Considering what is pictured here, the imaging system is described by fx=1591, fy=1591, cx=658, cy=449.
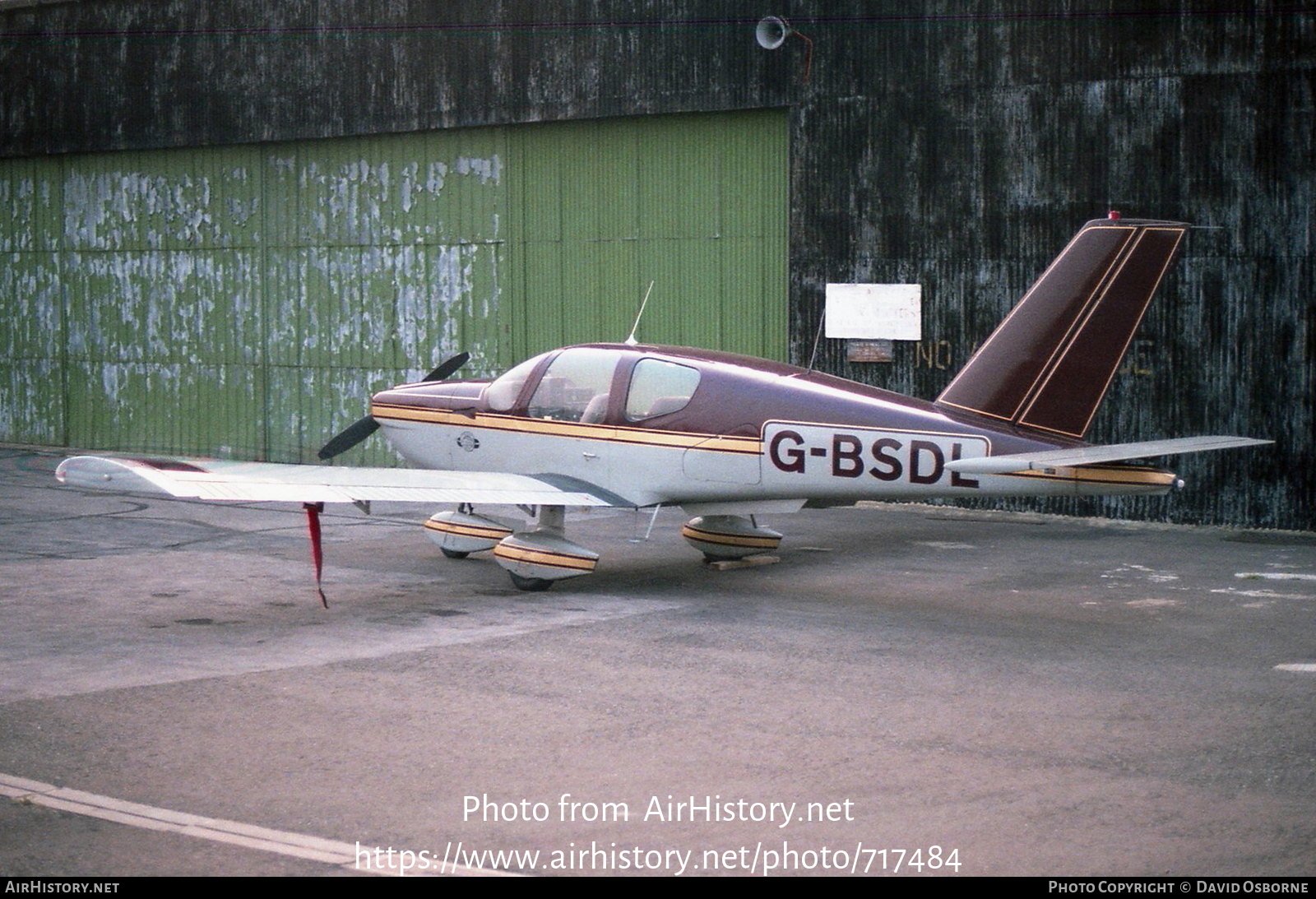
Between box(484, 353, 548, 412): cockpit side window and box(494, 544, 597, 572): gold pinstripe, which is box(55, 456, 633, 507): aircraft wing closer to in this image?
box(494, 544, 597, 572): gold pinstripe

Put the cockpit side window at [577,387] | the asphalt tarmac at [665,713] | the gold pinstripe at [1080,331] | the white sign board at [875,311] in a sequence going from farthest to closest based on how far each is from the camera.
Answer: the white sign board at [875,311]
the cockpit side window at [577,387]
the gold pinstripe at [1080,331]
the asphalt tarmac at [665,713]

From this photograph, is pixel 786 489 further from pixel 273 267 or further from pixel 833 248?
pixel 273 267

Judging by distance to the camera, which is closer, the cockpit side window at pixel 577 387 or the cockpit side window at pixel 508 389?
the cockpit side window at pixel 577 387

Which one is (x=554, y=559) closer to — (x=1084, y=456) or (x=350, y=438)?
(x=350, y=438)

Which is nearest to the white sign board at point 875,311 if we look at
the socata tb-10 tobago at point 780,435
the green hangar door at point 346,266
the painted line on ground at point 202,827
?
the green hangar door at point 346,266

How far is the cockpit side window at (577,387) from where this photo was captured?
14492mm

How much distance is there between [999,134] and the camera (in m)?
19.0

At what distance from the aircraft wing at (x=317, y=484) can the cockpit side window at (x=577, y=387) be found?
23.9 inches

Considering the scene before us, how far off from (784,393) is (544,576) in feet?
8.56

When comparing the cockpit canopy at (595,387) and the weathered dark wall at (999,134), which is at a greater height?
the weathered dark wall at (999,134)

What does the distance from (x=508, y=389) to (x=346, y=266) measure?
11.0 meters

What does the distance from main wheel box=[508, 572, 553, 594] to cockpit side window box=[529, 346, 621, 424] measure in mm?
1587

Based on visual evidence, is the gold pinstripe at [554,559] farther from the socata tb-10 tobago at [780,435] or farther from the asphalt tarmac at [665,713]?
the asphalt tarmac at [665,713]

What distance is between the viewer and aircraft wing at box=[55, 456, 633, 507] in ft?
38.0
